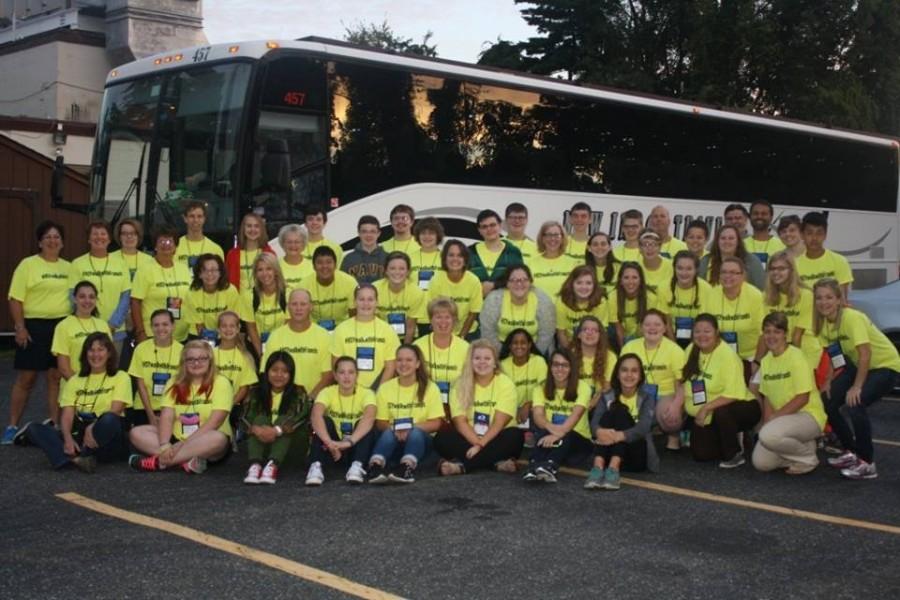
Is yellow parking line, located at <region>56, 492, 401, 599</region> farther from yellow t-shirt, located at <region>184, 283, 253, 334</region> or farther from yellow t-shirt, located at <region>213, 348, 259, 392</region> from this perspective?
yellow t-shirt, located at <region>184, 283, 253, 334</region>

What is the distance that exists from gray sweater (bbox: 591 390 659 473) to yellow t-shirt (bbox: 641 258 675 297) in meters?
1.46

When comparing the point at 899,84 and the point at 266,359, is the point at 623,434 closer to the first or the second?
the point at 266,359

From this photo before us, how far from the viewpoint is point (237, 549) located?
567 centimetres

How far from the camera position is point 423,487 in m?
7.36

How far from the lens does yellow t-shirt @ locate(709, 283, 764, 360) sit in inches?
344

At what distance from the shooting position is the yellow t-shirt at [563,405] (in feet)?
26.0

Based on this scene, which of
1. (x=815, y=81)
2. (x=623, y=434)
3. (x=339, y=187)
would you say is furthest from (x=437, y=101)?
(x=815, y=81)

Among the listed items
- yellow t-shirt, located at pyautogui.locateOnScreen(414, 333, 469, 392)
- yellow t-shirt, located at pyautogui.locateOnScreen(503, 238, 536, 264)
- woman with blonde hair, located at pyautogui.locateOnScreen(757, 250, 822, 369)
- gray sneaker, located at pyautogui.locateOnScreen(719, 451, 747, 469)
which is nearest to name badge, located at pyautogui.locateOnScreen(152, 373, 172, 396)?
yellow t-shirt, located at pyautogui.locateOnScreen(414, 333, 469, 392)

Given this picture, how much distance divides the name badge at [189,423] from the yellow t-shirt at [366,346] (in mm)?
1115

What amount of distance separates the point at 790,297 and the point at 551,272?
1.98 metres

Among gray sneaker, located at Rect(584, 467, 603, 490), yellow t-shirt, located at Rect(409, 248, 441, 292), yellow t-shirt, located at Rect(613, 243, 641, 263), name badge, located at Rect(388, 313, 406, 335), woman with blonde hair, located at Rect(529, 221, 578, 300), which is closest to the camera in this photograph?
gray sneaker, located at Rect(584, 467, 603, 490)

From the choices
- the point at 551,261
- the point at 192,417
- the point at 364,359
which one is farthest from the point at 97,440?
the point at 551,261

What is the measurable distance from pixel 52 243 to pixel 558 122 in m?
7.20

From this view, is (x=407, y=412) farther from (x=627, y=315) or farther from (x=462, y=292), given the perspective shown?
(x=627, y=315)
